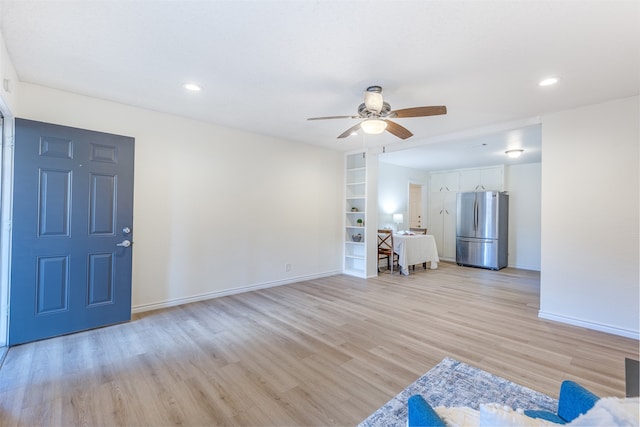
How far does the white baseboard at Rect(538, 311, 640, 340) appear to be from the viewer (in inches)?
118

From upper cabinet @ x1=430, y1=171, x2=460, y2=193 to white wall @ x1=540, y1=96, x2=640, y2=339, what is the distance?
453 centimetres

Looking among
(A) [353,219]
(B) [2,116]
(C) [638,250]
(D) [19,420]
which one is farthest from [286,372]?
(A) [353,219]

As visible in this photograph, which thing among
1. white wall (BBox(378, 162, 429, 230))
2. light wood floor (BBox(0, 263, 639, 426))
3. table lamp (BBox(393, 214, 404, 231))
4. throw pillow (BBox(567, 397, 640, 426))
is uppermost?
white wall (BBox(378, 162, 429, 230))

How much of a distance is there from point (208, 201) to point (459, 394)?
12.0ft

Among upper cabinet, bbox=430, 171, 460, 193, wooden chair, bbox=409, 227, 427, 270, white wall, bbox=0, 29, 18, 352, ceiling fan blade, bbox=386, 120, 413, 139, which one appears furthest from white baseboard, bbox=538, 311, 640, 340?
white wall, bbox=0, 29, 18, 352

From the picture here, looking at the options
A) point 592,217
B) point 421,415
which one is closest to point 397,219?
point 592,217

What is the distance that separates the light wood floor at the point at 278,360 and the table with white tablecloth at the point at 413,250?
6.35 ft

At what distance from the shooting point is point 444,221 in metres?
8.20

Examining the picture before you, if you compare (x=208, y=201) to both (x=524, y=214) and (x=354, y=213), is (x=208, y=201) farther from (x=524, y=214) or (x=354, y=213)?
(x=524, y=214)

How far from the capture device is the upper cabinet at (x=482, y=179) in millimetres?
7117

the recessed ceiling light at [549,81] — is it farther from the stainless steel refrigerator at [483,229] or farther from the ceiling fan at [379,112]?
the stainless steel refrigerator at [483,229]

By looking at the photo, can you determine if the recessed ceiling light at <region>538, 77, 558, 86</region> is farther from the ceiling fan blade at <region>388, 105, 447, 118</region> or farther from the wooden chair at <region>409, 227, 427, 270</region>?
the wooden chair at <region>409, 227, 427, 270</region>

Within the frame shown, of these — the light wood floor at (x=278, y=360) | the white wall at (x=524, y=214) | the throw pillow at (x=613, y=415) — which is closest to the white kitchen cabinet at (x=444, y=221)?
the white wall at (x=524, y=214)

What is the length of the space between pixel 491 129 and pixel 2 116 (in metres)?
5.54
